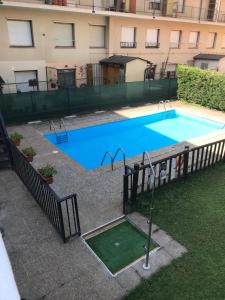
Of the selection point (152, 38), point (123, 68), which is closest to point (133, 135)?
point (123, 68)

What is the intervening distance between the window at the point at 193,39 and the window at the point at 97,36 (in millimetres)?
10018

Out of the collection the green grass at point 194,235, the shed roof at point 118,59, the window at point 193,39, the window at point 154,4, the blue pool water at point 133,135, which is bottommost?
the blue pool water at point 133,135

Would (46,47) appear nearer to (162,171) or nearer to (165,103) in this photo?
(165,103)

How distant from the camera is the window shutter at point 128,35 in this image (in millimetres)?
21328

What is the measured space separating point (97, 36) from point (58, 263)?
60.5 ft

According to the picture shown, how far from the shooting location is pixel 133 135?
50.3 feet

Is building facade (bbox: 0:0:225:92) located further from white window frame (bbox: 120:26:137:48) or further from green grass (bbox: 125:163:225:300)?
green grass (bbox: 125:163:225:300)

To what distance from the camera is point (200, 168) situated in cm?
941

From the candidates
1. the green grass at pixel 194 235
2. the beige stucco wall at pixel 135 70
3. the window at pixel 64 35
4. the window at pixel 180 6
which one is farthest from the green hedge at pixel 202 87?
A: the window at pixel 180 6

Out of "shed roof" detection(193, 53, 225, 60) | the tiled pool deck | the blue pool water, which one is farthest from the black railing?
"shed roof" detection(193, 53, 225, 60)

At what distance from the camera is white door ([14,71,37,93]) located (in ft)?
58.8

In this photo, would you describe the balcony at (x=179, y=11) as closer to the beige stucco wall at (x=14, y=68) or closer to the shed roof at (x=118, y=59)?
the shed roof at (x=118, y=59)

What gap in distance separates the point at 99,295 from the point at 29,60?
1641 cm

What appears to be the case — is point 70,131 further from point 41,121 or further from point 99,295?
point 99,295
